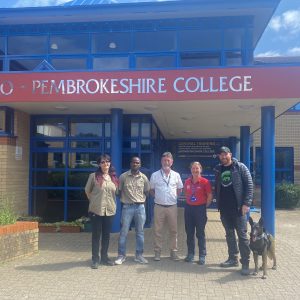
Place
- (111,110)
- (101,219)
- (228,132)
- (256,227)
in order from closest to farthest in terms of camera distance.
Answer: (256,227)
(101,219)
(111,110)
(228,132)

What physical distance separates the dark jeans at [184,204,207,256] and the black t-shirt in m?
0.40

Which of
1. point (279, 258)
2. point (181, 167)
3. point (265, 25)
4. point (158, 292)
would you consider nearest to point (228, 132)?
point (181, 167)

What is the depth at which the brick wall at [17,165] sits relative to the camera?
9.61m

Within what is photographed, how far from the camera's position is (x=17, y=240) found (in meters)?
7.00

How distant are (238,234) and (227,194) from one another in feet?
2.04

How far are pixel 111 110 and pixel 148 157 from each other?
191cm

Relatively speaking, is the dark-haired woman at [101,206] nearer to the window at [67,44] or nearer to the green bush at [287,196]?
the window at [67,44]

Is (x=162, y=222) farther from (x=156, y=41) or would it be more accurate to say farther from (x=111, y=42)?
(x=111, y=42)

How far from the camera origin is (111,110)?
31.1 ft

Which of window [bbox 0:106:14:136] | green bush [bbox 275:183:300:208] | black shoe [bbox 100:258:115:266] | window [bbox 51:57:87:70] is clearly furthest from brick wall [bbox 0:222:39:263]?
green bush [bbox 275:183:300:208]

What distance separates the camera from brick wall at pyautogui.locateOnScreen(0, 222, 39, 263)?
6727 millimetres

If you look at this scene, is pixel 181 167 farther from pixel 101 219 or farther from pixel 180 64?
pixel 101 219

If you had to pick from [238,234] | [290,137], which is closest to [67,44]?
[238,234]

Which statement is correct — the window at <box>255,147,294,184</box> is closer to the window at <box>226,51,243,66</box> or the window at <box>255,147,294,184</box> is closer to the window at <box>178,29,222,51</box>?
the window at <box>226,51,243,66</box>
